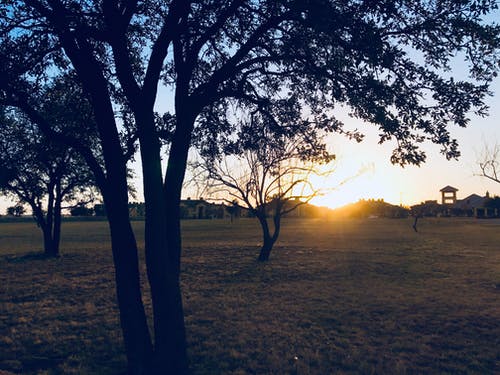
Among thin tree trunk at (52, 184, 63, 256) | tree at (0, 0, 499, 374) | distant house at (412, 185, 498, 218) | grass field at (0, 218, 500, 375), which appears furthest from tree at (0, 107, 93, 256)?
distant house at (412, 185, 498, 218)

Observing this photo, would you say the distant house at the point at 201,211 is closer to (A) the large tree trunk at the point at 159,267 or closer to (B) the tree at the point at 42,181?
(B) the tree at the point at 42,181

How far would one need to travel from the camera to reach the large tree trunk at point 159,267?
22.2 ft

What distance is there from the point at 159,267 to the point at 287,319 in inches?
235

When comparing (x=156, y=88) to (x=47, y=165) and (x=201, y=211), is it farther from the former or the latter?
(x=201, y=211)

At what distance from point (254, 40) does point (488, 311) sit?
11.1m

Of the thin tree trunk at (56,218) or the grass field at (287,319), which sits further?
the thin tree trunk at (56,218)

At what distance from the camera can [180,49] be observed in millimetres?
7801

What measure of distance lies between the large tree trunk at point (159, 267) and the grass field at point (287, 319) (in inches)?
44.3

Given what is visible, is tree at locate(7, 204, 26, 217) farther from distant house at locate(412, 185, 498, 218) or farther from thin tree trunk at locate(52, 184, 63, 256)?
distant house at locate(412, 185, 498, 218)

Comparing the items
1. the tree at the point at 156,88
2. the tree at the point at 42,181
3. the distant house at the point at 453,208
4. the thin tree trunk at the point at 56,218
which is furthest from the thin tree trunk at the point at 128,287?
the distant house at the point at 453,208

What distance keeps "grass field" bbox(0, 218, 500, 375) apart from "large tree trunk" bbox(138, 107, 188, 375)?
113 centimetres

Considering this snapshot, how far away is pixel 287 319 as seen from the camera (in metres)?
11.4

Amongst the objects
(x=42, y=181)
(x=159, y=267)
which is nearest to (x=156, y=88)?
(x=159, y=267)

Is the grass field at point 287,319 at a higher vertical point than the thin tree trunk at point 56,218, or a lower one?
lower
